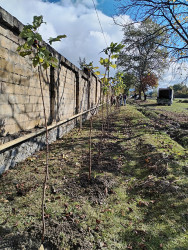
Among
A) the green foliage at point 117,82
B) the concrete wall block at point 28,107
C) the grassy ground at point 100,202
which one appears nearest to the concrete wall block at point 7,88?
the concrete wall block at point 28,107

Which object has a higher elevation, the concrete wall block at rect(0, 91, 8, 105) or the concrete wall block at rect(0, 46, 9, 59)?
the concrete wall block at rect(0, 46, 9, 59)

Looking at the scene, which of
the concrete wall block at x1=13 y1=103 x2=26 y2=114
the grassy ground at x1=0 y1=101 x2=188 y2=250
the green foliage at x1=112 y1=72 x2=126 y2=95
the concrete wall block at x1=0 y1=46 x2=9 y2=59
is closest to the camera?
the grassy ground at x1=0 y1=101 x2=188 y2=250

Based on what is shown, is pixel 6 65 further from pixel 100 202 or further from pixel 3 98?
pixel 100 202

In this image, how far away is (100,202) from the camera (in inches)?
113

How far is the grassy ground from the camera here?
212 centimetres

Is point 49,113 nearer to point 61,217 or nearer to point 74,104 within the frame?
point 74,104

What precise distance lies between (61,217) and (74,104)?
21.0 ft

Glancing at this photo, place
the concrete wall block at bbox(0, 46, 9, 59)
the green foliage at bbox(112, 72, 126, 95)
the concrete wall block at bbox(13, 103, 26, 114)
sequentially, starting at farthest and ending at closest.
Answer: the green foliage at bbox(112, 72, 126, 95) < the concrete wall block at bbox(13, 103, 26, 114) < the concrete wall block at bbox(0, 46, 9, 59)

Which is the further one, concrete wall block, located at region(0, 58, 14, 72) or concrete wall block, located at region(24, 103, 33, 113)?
concrete wall block, located at region(24, 103, 33, 113)

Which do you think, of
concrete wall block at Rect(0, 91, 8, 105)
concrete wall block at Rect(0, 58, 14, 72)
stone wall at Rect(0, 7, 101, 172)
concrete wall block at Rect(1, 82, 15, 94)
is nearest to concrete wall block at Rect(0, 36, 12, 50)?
stone wall at Rect(0, 7, 101, 172)

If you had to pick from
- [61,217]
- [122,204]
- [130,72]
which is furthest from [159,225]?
[130,72]

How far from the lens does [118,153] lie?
5.16 meters

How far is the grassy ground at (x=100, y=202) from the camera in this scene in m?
2.12

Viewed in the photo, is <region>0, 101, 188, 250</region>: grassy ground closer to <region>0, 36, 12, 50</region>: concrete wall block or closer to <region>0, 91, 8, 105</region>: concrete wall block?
<region>0, 91, 8, 105</region>: concrete wall block
